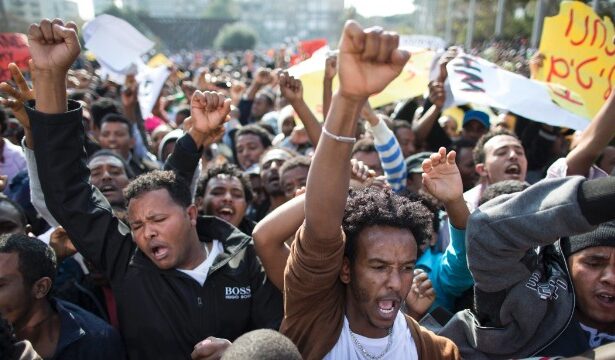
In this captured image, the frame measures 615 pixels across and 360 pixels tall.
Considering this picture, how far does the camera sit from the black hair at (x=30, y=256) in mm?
2105

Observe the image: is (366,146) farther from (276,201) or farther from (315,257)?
(315,257)

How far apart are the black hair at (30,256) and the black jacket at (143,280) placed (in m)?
0.13

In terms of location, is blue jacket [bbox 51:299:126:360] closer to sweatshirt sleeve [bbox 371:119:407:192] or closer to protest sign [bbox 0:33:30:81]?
sweatshirt sleeve [bbox 371:119:407:192]

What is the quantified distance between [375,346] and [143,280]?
3.12 feet

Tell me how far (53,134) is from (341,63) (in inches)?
46.7

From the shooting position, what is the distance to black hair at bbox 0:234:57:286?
2.11m

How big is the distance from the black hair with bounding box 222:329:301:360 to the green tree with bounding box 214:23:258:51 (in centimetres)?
7171

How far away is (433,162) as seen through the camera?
6.48 ft

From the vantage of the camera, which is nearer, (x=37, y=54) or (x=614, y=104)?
(x=37, y=54)

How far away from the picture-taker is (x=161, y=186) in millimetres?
2377

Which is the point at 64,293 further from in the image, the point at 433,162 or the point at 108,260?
the point at 433,162

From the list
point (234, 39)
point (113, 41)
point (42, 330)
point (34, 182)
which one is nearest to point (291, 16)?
point (234, 39)

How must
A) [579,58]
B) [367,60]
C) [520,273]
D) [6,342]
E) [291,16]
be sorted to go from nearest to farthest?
[367,60] → [6,342] → [520,273] → [579,58] → [291,16]

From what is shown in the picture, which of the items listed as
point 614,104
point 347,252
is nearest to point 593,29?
point 614,104
